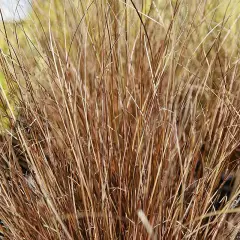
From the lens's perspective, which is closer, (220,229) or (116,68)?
(220,229)

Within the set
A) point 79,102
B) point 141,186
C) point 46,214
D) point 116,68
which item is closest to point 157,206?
point 141,186

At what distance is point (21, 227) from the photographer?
104 cm

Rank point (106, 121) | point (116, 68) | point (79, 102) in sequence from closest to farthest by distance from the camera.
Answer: point (106, 121) < point (116, 68) < point (79, 102)

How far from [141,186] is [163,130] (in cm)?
16

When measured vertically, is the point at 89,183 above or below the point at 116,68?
below

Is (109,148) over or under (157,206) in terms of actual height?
over

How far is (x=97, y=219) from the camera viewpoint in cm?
99

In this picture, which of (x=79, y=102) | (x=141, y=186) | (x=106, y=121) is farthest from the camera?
(x=79, y=102)

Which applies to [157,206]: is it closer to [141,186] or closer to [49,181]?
[141,186]

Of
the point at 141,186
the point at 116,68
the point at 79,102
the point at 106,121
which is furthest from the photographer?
the point at 79,102

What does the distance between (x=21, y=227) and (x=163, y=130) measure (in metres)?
0.46

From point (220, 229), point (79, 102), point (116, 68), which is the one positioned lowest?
point (220, 229)

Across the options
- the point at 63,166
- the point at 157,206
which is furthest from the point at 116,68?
the point at 157,206

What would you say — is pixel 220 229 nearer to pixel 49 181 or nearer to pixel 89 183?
pixel 89 183
